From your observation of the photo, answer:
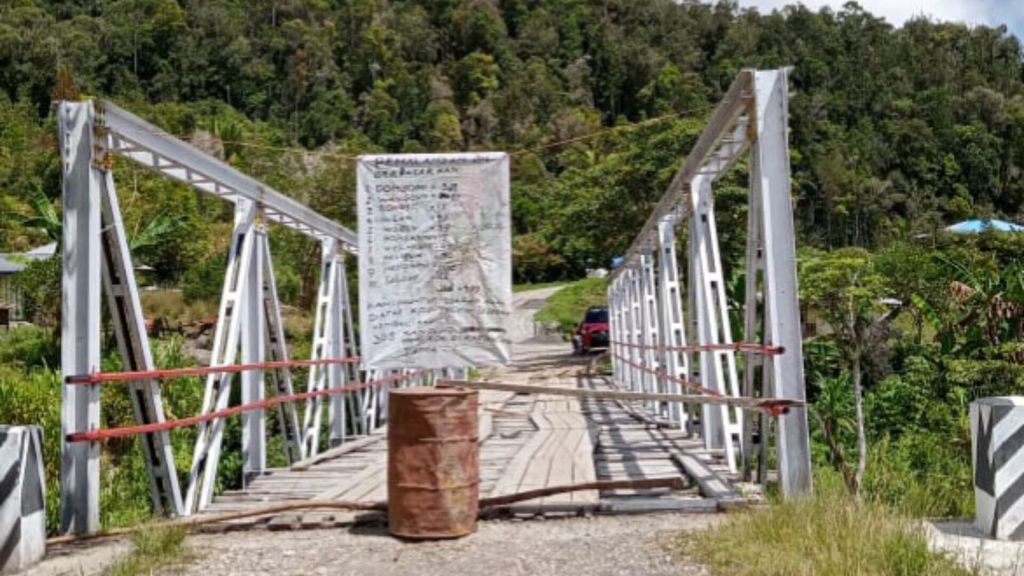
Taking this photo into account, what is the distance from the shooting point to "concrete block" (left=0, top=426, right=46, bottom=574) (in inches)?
205

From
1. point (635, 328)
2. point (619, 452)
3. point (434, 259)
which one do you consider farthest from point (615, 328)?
point (434, 259)

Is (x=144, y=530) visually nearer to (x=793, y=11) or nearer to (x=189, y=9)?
(x=189, y=9)

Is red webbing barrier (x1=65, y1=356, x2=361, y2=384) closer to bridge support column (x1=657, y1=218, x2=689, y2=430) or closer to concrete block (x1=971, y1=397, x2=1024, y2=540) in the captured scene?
concrete block (x1=971, y1=397, x2=1024, y2=540)

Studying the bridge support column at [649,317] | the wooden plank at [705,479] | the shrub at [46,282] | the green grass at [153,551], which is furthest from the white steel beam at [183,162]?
the shrub at [46,282]

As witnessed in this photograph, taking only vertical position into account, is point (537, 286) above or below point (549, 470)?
above

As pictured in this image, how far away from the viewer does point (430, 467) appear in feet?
18.6

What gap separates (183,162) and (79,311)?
4.91 ft

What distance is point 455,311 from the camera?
6.94 m

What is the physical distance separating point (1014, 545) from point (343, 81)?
319ft

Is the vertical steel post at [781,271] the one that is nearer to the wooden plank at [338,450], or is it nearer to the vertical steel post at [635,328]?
the wooden plank at [338,450]

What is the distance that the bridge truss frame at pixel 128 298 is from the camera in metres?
6.04

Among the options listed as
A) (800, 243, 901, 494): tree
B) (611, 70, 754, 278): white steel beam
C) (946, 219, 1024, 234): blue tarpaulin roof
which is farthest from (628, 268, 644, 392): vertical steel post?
(946, 219, 1024, 234): blue tarpaulin roof

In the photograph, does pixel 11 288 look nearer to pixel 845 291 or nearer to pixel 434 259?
pixel 845 291

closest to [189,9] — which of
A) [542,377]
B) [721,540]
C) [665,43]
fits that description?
[665,43]
